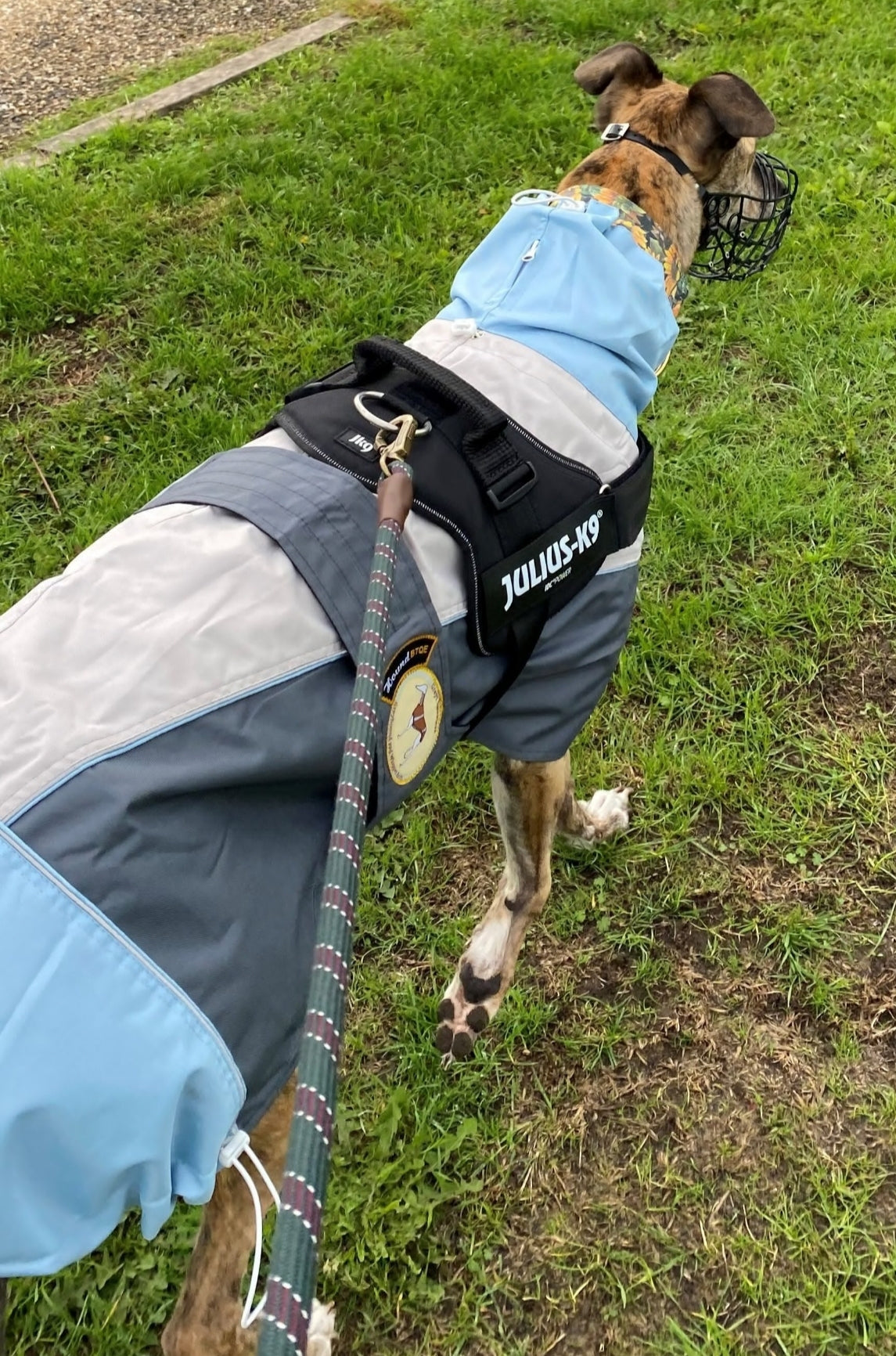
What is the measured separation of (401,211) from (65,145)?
1881 millimetres

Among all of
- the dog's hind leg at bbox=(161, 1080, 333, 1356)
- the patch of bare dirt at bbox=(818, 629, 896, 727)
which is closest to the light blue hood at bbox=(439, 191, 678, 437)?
the patch of bare dirt at bbox=(818, 629, 896, 727)

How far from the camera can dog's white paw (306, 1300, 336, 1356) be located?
2.04 meters

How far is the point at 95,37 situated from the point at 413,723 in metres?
6.67

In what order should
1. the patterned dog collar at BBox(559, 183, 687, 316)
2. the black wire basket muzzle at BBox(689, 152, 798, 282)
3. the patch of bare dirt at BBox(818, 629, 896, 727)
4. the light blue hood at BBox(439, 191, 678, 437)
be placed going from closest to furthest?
the light blue hood at BBox(439, 191, 678, 437) < the patterned dog collar at BBox(559, 183, 687, 316) < the black wire basket muzzle at BBox(689, 152, 798, 282) < the patch of bare dirt at BBox(818, 629, 896, 727)

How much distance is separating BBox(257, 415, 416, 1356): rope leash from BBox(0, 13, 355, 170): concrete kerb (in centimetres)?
480

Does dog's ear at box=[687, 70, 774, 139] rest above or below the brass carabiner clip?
above

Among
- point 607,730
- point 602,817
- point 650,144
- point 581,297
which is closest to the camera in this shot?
point 581,297

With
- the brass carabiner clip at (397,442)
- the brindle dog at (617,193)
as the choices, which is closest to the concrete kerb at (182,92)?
the brindle dog at (617,193)

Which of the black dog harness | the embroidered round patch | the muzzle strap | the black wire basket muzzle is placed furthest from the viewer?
the black wire basket muzzle

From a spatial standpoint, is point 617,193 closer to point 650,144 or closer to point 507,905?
point 650,144

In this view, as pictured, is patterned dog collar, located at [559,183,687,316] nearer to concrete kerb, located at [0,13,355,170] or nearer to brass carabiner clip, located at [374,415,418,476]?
brass carabiner clip, located at [374,415,418,476]

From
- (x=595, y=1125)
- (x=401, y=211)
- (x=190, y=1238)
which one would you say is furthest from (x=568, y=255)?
(x=401, y=211)

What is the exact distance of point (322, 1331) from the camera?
81.4 inches

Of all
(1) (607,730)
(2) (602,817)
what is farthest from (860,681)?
(2) (602,817)
